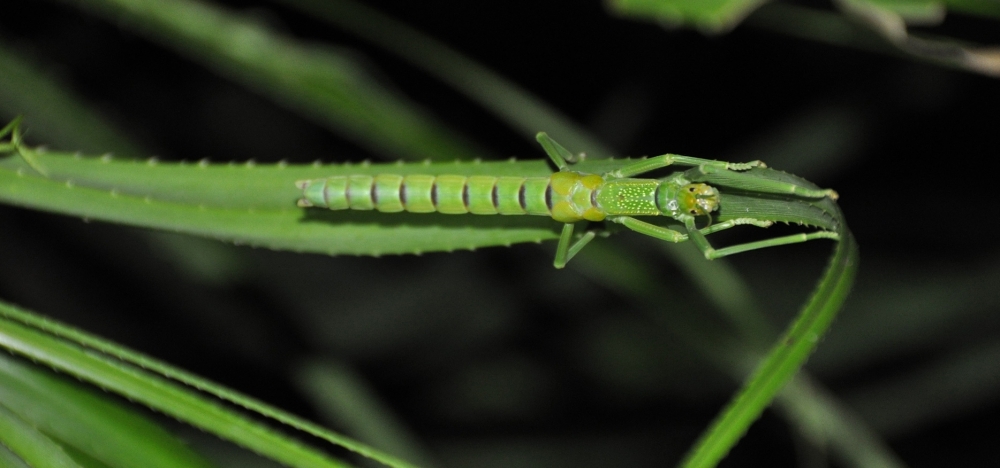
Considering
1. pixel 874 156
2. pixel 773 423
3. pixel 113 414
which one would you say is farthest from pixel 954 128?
pixel 113 414

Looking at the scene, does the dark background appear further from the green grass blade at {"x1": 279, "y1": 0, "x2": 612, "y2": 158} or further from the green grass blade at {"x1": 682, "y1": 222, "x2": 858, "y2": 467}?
the green grass blade at {"x1": 682, "y1": 222, "x2": 858, "y2": 467}

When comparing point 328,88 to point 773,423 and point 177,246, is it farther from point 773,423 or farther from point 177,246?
point 773,423

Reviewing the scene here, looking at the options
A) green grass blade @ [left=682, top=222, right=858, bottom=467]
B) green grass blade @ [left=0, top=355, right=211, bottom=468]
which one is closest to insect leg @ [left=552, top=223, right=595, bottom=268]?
green grass blade @ [left=682, top=222, right=858, bottom=467]

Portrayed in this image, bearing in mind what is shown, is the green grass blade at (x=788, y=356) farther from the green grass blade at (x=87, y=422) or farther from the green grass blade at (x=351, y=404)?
the green grass blade at (x=351, y=404)

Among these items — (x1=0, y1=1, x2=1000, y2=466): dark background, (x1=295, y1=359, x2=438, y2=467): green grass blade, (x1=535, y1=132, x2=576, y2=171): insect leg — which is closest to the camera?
(x1=535, y1=132, x2=576, y2=171): insect leg

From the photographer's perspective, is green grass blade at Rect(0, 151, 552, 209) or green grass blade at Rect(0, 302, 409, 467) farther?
green grass blade at Rect(0, 151, 552, 209)

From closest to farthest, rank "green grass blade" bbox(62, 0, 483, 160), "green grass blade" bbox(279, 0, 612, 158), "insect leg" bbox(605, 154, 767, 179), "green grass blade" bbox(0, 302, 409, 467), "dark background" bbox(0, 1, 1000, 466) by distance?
"green grass blade" bbox(0, 302, 409, 467) < "insect leg" bbox(605, 154, 767, 179) < "green grass blade" bbox(62, 0, 483, 160) < "green grass blade" bbox(279, 0, 612, 158) < "dark background" bbox(0, 1, 1000, 466)

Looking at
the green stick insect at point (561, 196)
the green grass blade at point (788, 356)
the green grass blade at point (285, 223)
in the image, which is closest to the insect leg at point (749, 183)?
the green stick insect at point (561, 196)
